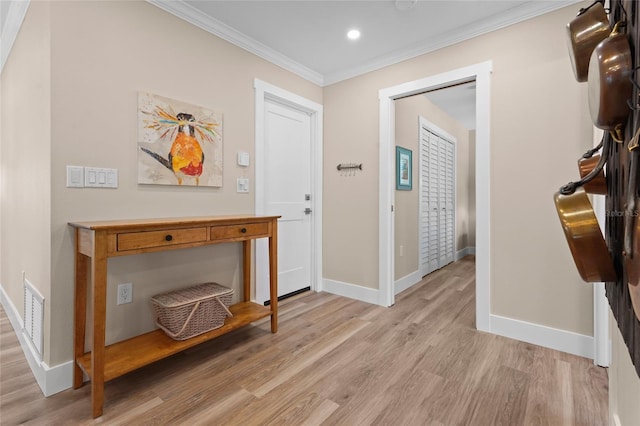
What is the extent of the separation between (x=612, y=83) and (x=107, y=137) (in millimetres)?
2231

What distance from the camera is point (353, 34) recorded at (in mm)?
2576

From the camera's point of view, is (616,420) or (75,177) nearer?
(616,420)

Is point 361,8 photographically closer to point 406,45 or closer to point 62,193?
point 406,45

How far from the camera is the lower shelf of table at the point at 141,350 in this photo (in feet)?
5.27

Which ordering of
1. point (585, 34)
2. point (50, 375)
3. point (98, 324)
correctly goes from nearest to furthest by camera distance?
point (585, 34) < point (98, 324) < point (50, 375)

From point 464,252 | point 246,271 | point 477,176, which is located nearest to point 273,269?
point 246,271

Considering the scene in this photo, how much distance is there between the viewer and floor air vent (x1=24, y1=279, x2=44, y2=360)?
176 cm

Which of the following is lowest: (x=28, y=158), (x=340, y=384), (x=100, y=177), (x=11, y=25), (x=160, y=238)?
(x=340, y=384)

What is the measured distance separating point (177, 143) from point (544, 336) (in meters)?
2.93

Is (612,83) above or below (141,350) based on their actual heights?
above

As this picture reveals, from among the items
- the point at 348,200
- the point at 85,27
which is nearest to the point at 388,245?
the point at 348,200

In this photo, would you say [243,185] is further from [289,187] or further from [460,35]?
[460,35]

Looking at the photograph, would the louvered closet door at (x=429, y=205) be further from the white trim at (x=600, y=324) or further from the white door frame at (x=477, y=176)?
the white trim at (x=600, y=324)

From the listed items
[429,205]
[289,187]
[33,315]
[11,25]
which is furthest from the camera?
[429,205]
